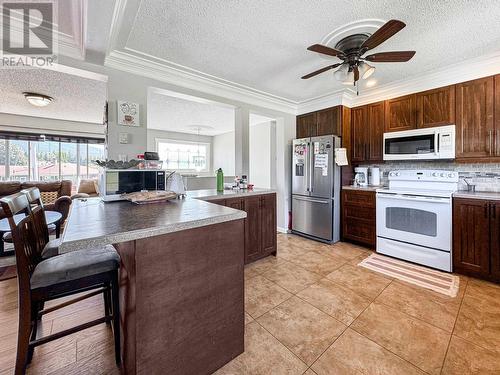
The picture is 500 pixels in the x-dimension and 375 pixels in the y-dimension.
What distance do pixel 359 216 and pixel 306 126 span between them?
1.90 metres

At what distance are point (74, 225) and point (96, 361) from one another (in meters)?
0.98

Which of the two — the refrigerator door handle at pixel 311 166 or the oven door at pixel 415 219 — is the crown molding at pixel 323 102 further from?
the oven door at pixel 415 219

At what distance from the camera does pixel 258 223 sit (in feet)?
9.27

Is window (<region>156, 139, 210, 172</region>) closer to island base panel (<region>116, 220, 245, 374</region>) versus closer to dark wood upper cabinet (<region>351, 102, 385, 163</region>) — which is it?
dark wood upper cabinet (<region>351, 102, 385, 163</region>)

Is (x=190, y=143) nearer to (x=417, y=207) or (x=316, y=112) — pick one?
(x=316, y=112)

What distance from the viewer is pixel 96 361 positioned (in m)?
1.35

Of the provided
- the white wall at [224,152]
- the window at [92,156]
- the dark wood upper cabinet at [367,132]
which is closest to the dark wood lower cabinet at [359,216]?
the dark wood upper cabinet at [367,132]

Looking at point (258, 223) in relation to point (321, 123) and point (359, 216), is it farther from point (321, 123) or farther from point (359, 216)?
point (321, 123)

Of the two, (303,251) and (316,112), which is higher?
(316,112)

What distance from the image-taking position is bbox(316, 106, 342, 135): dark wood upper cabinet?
3.58m

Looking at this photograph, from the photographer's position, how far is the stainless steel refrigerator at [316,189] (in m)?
3.46

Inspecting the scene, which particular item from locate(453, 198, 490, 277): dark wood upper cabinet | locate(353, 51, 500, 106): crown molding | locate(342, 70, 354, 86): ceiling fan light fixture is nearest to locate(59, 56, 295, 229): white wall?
locate(353, 51, 500, 106): crown molding

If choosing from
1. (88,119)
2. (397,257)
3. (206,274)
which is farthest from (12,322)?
(88,119)

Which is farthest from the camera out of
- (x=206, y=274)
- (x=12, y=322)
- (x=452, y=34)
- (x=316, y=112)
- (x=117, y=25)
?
(x=316, y=112)
